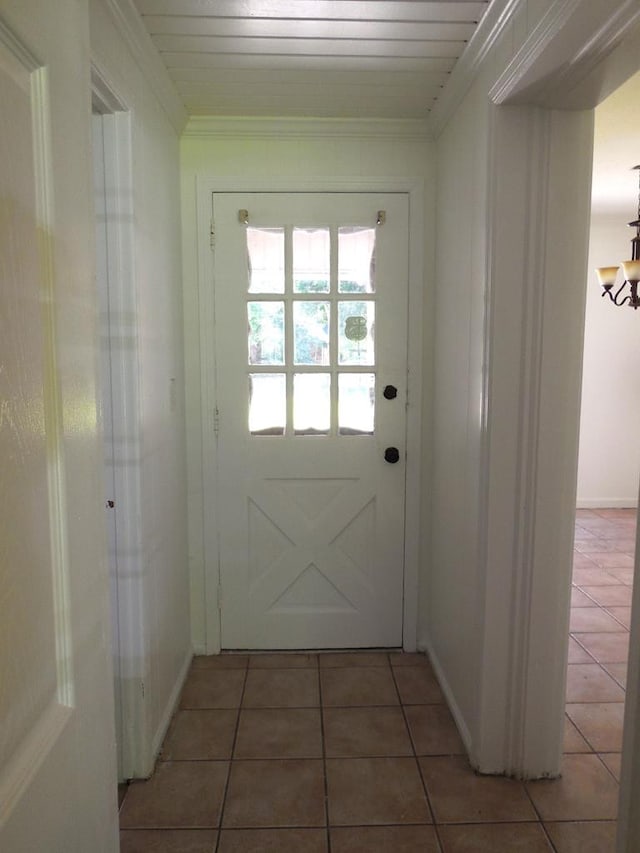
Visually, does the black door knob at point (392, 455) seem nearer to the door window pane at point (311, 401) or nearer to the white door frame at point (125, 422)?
the door window pane at point (311, 401)

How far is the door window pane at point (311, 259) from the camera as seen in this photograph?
8.24 ft

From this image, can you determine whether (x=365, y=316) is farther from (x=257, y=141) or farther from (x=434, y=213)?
(x=257, y=141)

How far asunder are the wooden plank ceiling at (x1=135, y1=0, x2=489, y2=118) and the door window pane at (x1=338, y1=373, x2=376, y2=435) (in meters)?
1.05

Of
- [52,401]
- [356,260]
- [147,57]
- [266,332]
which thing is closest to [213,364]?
[266,332]

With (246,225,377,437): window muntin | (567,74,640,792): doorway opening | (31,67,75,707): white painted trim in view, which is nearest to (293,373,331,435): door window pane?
(246,225,377,437): window muntin

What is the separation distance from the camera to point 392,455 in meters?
2.60

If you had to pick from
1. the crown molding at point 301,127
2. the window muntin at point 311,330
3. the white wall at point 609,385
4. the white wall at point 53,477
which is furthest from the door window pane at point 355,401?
the white wall at point 609,385

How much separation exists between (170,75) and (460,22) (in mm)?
968

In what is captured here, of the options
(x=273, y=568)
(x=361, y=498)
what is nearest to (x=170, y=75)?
(x=361, y=498)

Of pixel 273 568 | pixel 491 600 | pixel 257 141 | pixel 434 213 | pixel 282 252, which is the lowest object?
pixel 273 568

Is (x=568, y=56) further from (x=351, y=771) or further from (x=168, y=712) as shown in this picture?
(x=168, y=712)

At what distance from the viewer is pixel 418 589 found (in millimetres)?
2678

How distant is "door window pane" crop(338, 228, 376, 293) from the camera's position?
252cm

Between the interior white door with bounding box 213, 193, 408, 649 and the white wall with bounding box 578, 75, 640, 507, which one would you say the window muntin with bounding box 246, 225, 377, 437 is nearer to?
the interior white door with bounding box 213, 193, 408, 649
